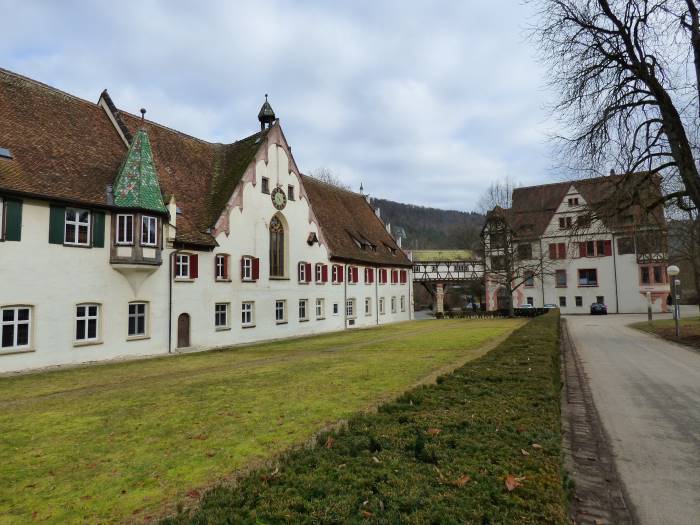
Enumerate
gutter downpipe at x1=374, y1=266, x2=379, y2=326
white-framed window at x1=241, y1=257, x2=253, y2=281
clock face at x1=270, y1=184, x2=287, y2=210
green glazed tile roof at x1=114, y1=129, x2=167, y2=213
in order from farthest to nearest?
1. gutter downpipe at x1=374, y1=266, x2=379, y2=326
2. clock face at x1=270, y1=184, x2=287, y2=210
3. white-framed window at x1=241, y1=257, x2=253, y2=281
4. green glazed tile roof at x1=114, y1=129, x2=167, y2=213

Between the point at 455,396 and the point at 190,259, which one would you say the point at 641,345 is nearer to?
the point at 455,396

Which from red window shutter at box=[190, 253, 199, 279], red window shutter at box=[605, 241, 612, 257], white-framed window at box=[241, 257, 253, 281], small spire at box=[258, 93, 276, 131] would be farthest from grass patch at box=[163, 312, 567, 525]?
red window shutter at box=[605, 241, 612, 257]

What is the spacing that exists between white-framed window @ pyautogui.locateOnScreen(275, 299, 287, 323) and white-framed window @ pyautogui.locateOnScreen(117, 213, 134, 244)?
35.8 feet

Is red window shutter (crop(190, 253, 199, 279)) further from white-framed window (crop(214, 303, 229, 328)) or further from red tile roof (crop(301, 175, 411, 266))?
red tile roof (crop(301, 175, 411, 266))

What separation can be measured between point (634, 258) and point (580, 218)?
36872mm

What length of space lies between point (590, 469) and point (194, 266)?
19927mm

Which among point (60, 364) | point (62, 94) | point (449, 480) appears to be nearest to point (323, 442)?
point (449, 480)

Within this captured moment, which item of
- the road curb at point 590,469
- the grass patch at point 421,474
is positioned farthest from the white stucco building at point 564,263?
the grass patch at point 421,474

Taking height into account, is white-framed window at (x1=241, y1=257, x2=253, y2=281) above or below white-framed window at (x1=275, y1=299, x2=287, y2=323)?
above

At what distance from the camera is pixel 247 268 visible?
25.7m

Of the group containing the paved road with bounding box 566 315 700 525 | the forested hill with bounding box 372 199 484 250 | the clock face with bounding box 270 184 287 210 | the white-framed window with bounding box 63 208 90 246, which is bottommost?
the paved road with bounding box 566 315 700 525

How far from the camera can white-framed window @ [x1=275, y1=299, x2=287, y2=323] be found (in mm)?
27953

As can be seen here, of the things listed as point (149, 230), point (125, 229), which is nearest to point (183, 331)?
point (149, 230)

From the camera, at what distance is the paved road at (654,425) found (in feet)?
16.8
